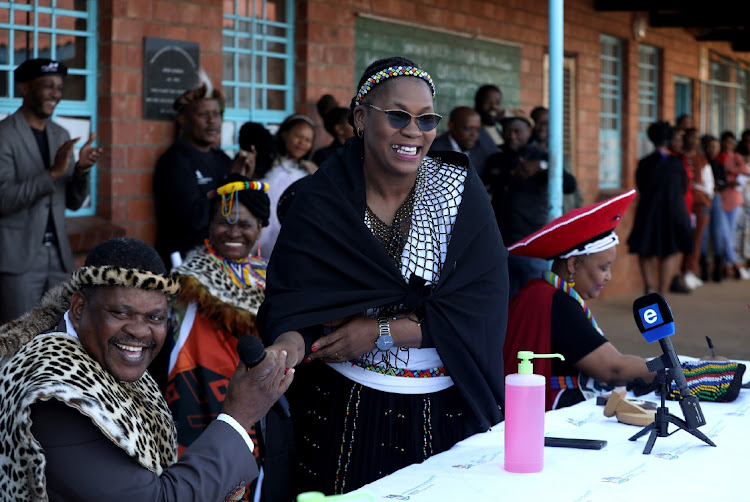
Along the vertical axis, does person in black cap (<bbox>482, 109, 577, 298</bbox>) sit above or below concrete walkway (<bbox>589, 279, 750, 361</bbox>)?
above

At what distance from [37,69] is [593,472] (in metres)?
3.76

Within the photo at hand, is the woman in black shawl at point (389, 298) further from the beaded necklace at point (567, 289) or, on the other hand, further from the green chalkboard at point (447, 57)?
the green chalkboard at point (447, 57)

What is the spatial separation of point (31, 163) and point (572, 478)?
3.74 m

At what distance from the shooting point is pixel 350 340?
8.97 feet

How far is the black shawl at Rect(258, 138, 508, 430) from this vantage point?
9.11ft

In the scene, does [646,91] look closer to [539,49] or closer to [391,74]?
[539,49]

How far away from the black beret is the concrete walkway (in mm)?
4183

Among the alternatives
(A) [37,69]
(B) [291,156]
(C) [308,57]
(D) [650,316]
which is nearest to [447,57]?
(C) [308,57]

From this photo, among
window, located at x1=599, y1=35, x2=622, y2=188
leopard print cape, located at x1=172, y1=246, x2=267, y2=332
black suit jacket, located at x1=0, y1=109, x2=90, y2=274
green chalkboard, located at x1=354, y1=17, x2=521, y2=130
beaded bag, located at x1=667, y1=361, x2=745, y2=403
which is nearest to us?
beaded bag, located at x1=667, y1=361, x2=745, y2=403

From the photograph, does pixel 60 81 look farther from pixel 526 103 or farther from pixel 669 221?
pixel 669 221

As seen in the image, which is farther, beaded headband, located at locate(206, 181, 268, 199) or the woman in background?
the woman in background

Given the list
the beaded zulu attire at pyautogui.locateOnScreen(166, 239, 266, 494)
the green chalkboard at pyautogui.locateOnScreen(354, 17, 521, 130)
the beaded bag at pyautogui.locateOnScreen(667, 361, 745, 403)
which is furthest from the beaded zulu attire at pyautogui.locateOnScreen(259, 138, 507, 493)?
the green chalkboard at pyautogui.locateOnScreen(354, 17, 521, 130)

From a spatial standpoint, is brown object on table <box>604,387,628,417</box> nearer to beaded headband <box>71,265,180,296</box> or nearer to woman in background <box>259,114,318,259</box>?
beaded headband <box>71,265,180,296</box>

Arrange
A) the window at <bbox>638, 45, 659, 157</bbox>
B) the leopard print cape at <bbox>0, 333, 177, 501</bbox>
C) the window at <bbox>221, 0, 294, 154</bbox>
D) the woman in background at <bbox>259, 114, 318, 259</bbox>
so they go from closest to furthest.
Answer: the leopard print cape at <bbox>0, 333, 177, 501</bbox>
the woman in background at <bbox>259, 114, 318, 259</bbox>
the window at <bbox>221, 0, 294, 154</bbox>
the window at <bbox>638, 45, 659, 157</bbox>
